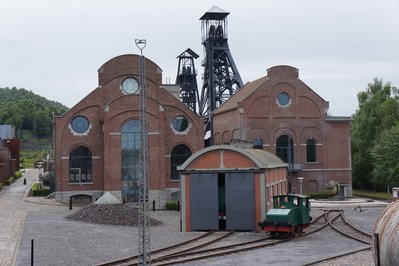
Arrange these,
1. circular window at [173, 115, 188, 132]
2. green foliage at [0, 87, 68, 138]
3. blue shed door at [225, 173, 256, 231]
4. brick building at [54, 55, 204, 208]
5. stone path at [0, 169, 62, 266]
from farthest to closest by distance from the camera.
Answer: green foliage at [0, 87, 68, 138] → circular window at [173, 115, 188, 132] → brick building at [54, 55, 204, 208] → blue shed door at [225, 173, 256, 231] → stone path at [0, 169, 62, 266]

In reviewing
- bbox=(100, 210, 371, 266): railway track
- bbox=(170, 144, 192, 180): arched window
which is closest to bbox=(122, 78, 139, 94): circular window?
bbox=(170, 144, 192, 180): arched window

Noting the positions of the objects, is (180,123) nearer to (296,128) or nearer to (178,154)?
(178,154)

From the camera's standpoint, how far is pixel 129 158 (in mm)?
48781

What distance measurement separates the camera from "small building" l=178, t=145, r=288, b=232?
98.7 ft

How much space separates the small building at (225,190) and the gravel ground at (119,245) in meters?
1.26

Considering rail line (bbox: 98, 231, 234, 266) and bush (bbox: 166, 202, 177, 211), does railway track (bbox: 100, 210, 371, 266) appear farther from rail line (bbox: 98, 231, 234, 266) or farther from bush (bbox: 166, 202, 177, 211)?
bush (bbox: 166, 202, 177, 211)

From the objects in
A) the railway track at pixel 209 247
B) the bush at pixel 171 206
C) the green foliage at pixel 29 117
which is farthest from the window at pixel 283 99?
the green foliage at pixel 29 117

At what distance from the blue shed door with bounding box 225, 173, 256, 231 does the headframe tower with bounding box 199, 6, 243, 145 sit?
128 feet

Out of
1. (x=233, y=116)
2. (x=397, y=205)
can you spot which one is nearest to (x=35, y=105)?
(x=233, y=116)

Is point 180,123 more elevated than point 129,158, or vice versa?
point 180,123

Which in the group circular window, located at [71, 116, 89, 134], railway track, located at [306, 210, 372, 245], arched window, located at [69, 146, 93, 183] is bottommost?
railway track, located at [306, 210, 372, 245]

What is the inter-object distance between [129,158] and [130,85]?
673cm

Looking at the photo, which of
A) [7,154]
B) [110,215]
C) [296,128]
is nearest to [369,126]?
[296,128]

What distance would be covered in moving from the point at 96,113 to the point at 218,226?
24.4 metres
